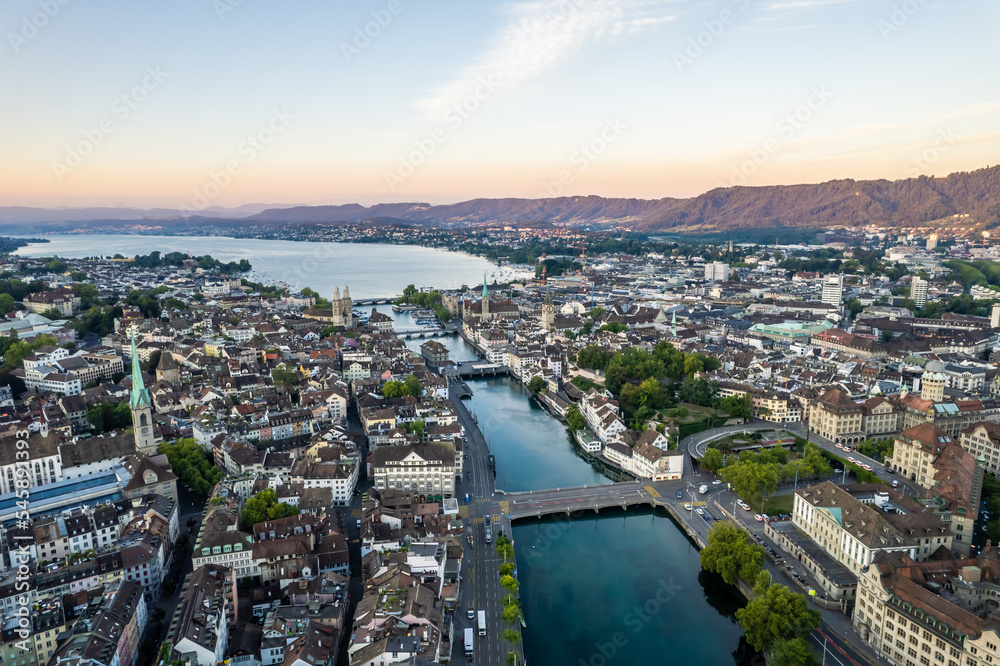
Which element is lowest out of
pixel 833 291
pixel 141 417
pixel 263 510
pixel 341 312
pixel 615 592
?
pixel 615 592

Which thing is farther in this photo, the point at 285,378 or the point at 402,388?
the point at 285,378

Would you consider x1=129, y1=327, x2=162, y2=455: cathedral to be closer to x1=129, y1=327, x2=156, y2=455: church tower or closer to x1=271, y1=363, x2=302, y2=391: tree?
A: x1=129, y1=327, x2=156, y2=455: church tower

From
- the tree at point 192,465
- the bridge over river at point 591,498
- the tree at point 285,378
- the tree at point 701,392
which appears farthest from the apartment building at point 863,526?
the tree at point 285,378

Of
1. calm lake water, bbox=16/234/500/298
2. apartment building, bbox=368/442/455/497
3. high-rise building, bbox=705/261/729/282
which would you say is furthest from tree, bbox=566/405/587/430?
high-rise building, bbox=705/261/729/282

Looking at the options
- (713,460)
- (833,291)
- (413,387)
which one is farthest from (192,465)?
(833,291)

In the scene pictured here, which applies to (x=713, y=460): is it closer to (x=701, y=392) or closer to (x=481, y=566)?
(x=701, y=392)

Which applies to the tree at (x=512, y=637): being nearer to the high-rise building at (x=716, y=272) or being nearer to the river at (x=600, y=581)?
the river at (x=600, y=581)

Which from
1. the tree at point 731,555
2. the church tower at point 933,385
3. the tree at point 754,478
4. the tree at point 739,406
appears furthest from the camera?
the tree at point 739,406
